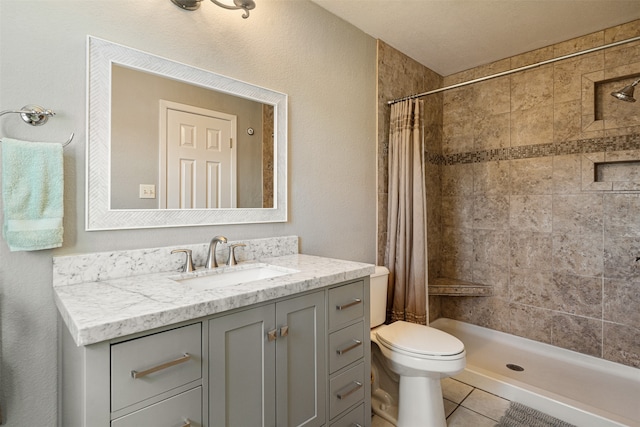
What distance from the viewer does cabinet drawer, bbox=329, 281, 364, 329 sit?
139cm

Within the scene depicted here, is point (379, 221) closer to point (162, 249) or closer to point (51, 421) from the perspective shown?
point (162, 249)

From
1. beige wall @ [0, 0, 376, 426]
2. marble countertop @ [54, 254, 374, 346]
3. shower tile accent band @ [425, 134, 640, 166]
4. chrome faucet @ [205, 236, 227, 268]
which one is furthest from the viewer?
shower tile accent band @ [425, 134, 640, 166]

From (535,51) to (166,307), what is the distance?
3.26m

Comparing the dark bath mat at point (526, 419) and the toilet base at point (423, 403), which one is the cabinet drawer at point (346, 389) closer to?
the toilet base at point (423, 403)

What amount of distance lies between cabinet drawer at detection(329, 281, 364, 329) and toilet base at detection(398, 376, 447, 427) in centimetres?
63

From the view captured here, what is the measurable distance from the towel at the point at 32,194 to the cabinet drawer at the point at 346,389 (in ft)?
3.94

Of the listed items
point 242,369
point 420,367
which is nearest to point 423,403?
point 420,367

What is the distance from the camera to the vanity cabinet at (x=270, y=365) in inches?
40.6

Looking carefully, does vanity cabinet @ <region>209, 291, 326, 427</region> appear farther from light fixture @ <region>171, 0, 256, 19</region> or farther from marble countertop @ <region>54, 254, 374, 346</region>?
light fixture @ <region>171, 0, 256, 19</region>

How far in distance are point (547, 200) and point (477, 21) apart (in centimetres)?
149

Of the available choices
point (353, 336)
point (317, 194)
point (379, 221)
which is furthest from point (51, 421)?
point (379, 221)

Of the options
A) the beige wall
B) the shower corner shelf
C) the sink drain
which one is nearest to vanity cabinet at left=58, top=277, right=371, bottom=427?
the beige wall

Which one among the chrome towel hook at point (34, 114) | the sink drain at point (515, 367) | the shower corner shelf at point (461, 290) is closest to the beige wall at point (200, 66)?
the chrome towel hook at point (34, 114)

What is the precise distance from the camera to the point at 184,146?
1.50 metres
